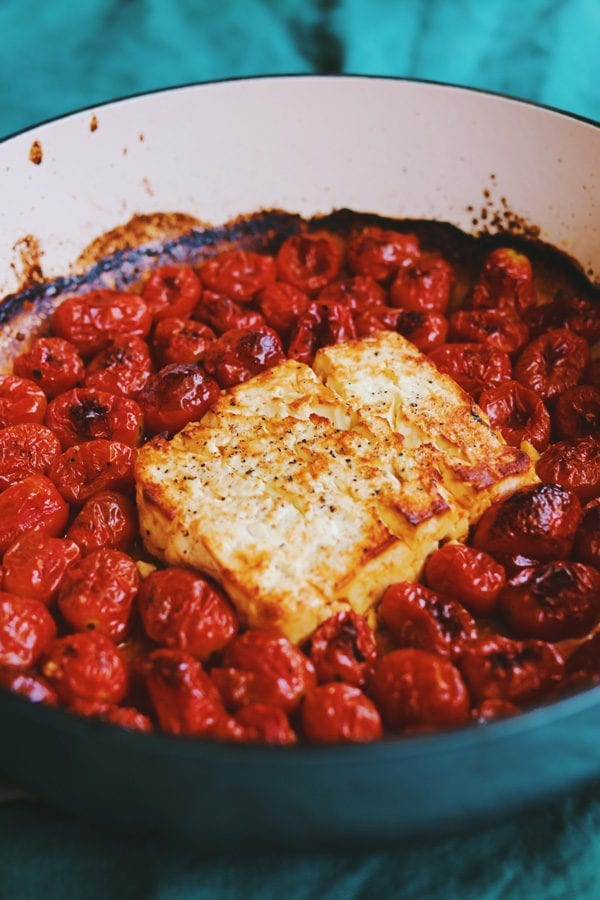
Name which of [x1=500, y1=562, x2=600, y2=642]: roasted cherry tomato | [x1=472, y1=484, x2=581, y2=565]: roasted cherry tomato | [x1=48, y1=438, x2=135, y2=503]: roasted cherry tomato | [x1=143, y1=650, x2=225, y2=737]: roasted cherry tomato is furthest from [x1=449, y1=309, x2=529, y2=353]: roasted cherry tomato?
[x1=143, y1=650, x2=225, y2=737]: roasted cherry tomato

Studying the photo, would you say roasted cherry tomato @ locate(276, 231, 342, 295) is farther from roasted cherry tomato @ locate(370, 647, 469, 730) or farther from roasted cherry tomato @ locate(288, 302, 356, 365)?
roasted cherry tomato @ locate(370, 647, 469, 730)

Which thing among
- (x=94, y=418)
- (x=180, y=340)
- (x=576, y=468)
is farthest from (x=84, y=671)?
(x=576, y=468)

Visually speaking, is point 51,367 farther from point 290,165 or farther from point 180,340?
point 290,165

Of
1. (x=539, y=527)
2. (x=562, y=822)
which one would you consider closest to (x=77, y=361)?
(x=539, y=527)

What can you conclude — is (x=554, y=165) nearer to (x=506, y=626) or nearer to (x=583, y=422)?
(x=583, y=422)

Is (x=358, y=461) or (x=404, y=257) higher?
(x=404, y=257)

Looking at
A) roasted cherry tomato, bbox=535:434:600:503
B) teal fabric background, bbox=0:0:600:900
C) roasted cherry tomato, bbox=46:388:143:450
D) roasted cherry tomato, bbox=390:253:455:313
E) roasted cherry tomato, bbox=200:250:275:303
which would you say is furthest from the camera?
teal fabric background, bbox=0:0:600:900
